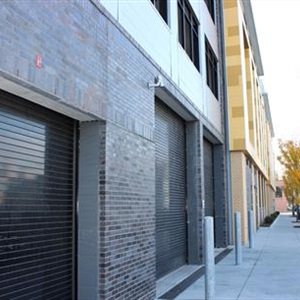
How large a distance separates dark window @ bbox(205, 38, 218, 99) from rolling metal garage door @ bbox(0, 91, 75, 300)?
12.1 meters

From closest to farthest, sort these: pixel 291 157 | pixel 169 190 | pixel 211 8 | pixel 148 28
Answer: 1. pixel 148 28
2. pixel 169 190
3. pixel 211 8
4. pixel 291 157

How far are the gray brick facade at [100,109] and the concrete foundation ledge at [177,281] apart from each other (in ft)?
2.10

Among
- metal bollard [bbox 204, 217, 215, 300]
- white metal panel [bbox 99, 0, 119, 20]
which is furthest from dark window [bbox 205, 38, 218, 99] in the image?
metal bollard [bbox 204, 217, 215, 300]

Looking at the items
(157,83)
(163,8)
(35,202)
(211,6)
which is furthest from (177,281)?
(211,6)

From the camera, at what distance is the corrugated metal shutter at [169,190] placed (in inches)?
460

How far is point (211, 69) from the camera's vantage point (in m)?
19.7

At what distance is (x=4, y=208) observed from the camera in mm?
5586

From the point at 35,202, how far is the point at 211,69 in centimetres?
1448

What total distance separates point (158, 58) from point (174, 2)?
262cm

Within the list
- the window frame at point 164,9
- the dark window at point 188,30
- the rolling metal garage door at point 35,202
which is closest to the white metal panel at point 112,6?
the rolling metal garage door at point 35,202

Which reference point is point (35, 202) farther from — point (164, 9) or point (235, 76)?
point (235, 76)

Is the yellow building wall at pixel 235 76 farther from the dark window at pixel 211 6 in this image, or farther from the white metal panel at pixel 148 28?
the white metal panel at pixel 148 28

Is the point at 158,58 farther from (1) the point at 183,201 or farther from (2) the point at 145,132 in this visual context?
(1) the point at 183,201

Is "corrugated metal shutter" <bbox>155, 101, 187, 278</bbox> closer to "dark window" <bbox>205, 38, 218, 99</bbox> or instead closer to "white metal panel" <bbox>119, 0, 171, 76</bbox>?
"white metal panel" <bbox>119, 0, 171, 76</bbox>
